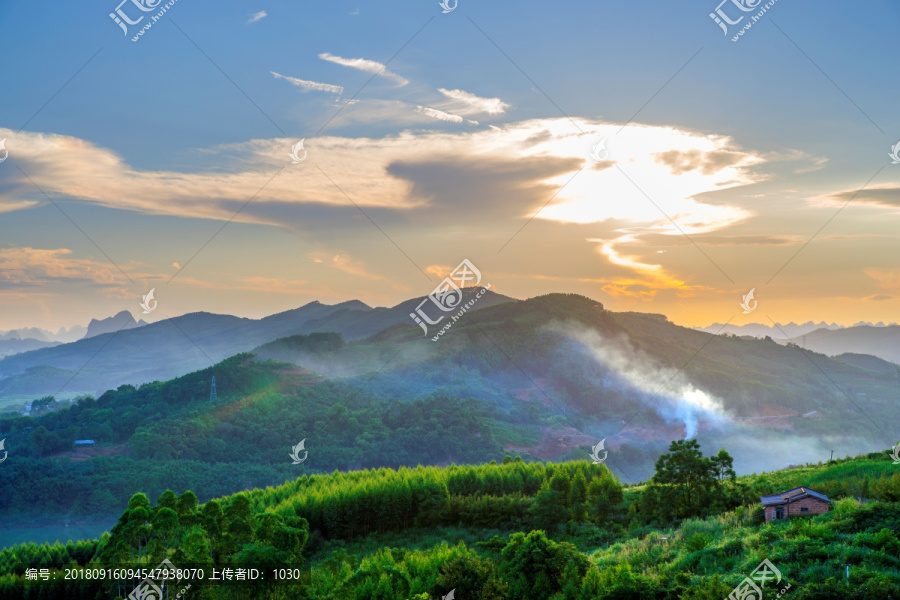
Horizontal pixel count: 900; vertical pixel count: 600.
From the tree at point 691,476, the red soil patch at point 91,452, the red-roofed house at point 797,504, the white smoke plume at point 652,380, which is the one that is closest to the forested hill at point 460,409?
the red soil patch at point 91,452

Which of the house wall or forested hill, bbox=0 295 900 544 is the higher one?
forested hill, bbox=0 295 900 544

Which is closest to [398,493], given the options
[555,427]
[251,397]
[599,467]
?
[599,467]

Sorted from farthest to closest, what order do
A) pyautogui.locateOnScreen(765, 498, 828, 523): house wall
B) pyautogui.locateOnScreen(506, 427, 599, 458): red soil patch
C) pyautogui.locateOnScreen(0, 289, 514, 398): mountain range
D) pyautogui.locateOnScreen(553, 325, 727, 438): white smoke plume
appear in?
pyautogui.locateOnScreen(0, 289, 514, 398): mountain range
pyautogui.locateOnScreen(553, 325, 727, 438): white smoke plume
pyautogui.locateOnScreen(506, 427, 599, 458): red soil patch
pyautogui.locateOnScreen(765, 498, 828, 523): house wall

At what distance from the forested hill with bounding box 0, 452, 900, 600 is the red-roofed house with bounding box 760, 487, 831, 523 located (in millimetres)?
401

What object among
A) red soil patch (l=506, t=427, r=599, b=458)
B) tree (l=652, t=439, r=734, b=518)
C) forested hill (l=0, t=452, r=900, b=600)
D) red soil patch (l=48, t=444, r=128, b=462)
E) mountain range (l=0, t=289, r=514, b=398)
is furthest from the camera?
mountain range (l=0, t=289, r=514, b=398)

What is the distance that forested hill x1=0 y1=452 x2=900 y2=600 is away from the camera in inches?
574

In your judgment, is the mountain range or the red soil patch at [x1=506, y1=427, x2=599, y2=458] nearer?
the red soil patch at [x1=506, y1=427, x2=599, y2=458]

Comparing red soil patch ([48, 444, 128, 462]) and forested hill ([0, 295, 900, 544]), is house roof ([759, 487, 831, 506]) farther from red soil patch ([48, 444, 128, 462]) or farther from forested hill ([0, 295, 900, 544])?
red soil patch ([48, 444, 128, 462])

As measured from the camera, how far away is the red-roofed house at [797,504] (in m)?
19.1

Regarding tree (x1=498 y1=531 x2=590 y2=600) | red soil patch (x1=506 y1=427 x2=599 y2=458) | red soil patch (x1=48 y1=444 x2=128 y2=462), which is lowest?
tree (x1=498 y1=531 x2=590 y2=600)

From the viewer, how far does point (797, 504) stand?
63.4 ft

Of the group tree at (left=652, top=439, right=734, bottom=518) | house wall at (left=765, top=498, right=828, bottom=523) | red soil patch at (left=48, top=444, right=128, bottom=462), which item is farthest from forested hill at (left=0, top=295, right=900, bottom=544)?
house wall at (left=765, top=498, right=828, bottom=523)

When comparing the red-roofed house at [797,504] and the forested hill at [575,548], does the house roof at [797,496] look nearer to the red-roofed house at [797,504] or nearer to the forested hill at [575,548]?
the red-roofed house at [797,504]

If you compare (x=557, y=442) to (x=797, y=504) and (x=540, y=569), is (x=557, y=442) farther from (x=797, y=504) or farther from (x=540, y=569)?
(x=540, y=569)
